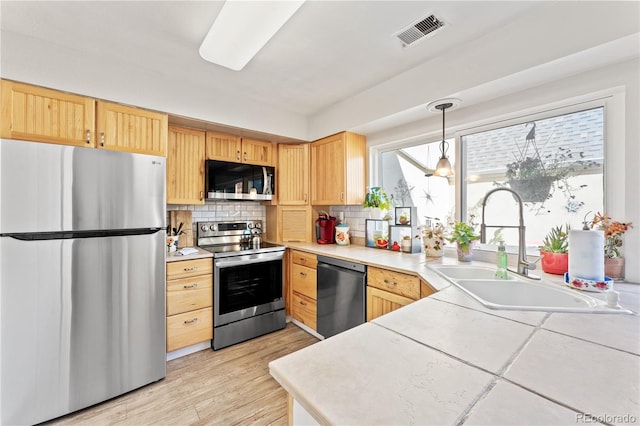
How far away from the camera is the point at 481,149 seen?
2250 millimetres

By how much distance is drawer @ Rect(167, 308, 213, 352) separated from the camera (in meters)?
2.26

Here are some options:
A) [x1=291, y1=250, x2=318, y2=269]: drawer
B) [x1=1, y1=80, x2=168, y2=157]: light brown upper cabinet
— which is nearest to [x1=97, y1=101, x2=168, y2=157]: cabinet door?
[x1=1, y1=80, x2=168, y2=157]: light brown upper cabinet

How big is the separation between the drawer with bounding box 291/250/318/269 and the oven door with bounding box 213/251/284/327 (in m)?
0.13

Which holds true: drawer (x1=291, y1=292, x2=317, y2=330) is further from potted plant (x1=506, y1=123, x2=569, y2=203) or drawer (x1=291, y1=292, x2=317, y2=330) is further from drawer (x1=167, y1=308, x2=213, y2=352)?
potted plant (x1=506, y1=123, x2=569, y2=203)

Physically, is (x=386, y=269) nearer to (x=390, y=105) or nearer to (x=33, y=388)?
(x=390, y=105)

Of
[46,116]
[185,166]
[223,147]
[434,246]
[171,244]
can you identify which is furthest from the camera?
[223,147]

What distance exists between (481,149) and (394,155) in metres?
0.89

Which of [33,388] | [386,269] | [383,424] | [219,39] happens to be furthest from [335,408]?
[33,388]

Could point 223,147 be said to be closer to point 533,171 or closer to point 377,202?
point 377,202

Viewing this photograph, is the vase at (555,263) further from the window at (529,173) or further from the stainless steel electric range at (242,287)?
the stainless steel electric range at (242,287)

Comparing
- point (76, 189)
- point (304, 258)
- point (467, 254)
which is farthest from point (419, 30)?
point (76, 189)

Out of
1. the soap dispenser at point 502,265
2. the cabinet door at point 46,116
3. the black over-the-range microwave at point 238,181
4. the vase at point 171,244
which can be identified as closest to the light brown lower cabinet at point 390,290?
the soap dispenser at point 502,265

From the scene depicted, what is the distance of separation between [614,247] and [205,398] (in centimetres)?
270

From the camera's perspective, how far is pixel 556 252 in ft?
5.54
